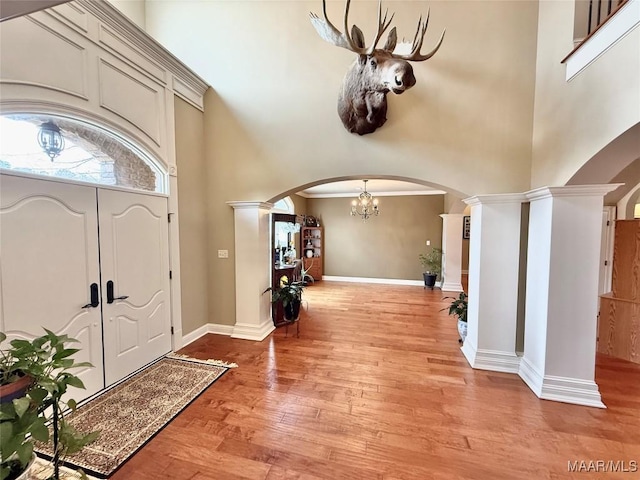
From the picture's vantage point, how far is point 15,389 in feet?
3.51

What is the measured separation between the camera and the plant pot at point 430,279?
6.93m

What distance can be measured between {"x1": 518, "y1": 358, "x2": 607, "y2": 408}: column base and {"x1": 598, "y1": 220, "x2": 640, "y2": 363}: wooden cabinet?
4.48 feet

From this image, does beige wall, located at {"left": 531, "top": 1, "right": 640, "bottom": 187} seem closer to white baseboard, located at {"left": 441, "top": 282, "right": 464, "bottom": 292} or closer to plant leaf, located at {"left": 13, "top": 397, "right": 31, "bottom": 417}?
plant leaf, located at {"left": 13, "top": 397, "right": 31, "bottom": 417}

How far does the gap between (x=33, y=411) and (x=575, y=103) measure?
12.9 feet

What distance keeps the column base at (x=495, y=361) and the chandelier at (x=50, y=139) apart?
4.57m

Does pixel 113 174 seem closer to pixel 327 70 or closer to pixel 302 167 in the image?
pixel 302 167

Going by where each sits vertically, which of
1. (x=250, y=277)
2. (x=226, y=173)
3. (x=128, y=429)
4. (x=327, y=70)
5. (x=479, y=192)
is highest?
(x=327, y=70)

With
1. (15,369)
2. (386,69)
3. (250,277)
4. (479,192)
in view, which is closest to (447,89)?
(386,69)

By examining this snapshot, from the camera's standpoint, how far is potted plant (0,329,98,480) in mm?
931

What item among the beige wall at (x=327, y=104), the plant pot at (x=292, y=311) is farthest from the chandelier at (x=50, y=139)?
the plant pot at (x=292, y=311)

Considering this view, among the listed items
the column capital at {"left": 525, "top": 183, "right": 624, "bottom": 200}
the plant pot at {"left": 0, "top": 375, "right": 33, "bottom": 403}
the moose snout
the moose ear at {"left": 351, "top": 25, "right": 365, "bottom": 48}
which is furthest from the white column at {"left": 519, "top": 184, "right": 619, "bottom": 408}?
the plant pot at {"left": 0, "top": 375, "right": 33, "bottom": 403}

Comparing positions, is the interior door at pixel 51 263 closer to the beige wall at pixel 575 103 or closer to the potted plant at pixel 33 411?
the potted plant at pixel 33 411

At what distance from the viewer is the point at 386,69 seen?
8.13ft

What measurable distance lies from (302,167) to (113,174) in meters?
2.07
